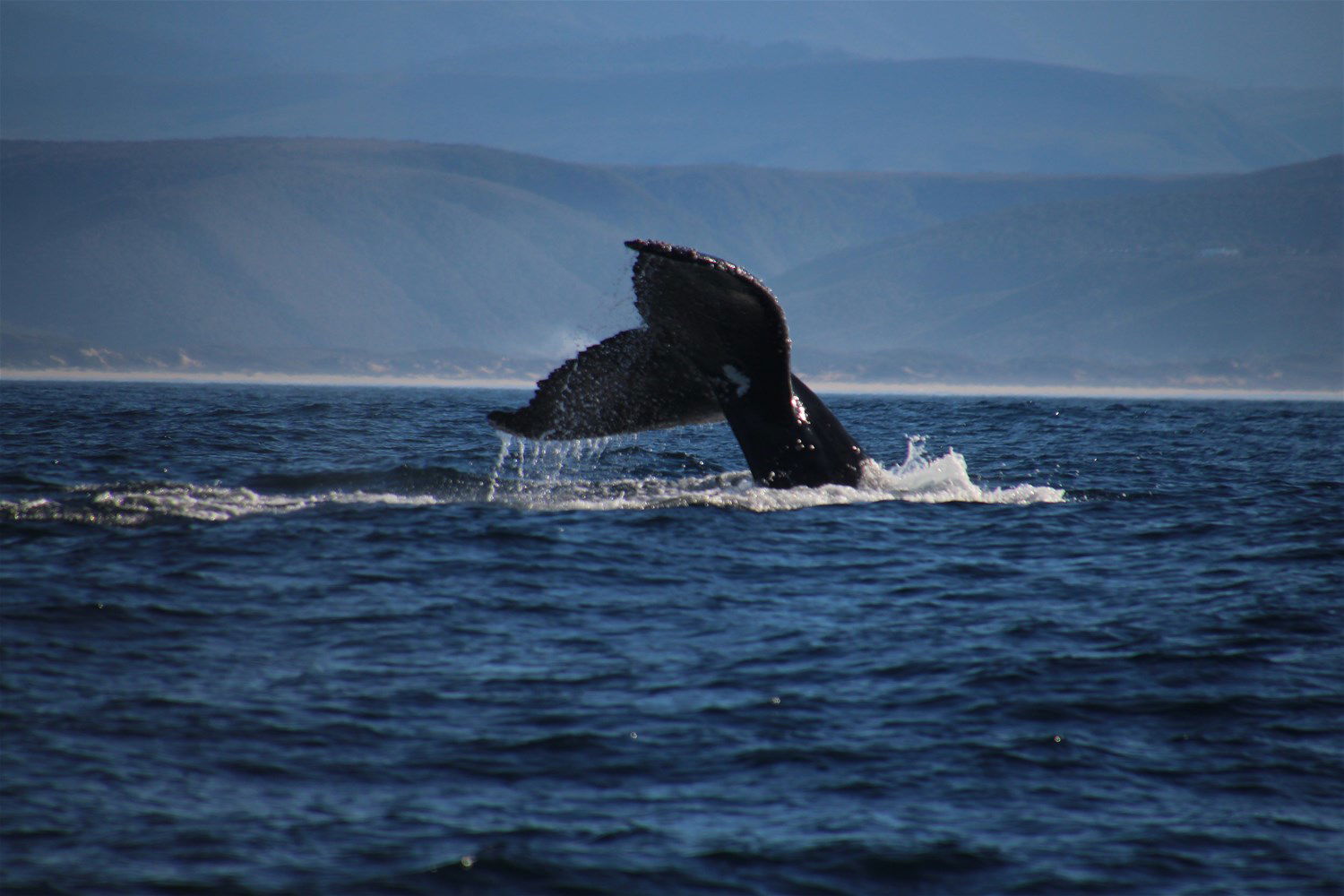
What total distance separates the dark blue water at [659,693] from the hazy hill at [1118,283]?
97738mm

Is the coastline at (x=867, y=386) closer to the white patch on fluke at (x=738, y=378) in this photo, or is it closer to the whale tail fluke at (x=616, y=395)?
the white patch on fluke at (x=738, y=378)

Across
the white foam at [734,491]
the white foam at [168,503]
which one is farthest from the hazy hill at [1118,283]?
the white foam at [168,503]

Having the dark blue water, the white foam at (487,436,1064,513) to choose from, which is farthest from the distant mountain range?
the dark blue water

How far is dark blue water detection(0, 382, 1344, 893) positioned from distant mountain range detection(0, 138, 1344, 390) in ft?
274

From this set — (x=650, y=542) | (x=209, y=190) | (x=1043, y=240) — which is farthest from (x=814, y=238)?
(x=650, y=542)

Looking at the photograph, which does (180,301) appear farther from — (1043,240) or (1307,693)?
(1307,693)

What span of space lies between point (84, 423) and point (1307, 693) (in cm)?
2394

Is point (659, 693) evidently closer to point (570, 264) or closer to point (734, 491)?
point (734, 491)

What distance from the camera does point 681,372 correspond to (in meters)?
12.1

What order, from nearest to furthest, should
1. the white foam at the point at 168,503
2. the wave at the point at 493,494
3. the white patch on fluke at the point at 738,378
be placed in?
the white patch on fluke at the point at 738,378
the white foam at the point at 168,503
the wave at the point at 493,494

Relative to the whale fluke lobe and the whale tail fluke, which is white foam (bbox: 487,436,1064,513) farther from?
the whale tail fluke

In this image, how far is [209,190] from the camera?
143500 millimetres

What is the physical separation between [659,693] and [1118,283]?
12911cm

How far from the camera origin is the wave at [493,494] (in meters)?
13.0
